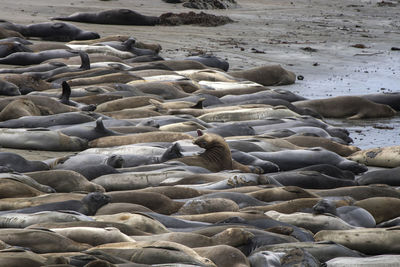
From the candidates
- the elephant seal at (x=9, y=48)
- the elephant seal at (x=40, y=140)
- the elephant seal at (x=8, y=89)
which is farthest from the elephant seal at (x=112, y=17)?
the elephant seal at (x=40, y=140)

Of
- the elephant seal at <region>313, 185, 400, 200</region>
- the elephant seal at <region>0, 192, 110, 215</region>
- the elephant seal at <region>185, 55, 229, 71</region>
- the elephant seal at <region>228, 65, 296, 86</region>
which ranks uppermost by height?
the elephant seal at <region>0, 192, 110, 215</region>

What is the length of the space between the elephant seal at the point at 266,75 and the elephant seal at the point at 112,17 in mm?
5590

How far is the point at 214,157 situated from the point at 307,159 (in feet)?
3.58

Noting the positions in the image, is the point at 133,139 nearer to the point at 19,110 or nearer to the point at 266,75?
the point at 19,110

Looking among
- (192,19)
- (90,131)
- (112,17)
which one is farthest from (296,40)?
(90,131)

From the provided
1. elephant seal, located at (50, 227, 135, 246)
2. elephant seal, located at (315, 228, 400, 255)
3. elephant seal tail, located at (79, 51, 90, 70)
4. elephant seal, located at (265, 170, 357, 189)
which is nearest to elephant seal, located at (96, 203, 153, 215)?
elephant seal, located at (50, 227, 135, 246)

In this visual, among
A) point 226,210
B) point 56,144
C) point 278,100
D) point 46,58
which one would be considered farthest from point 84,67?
point 226,210

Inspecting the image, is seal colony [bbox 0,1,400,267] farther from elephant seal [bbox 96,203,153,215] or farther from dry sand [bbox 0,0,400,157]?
dry sand [bbox 0,0,400,157]

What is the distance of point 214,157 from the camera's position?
25.6 ft

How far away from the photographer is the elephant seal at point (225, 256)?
A: 15.0ft

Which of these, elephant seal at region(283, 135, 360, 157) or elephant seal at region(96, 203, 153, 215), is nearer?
elephant seal at region(96, 203, 153, 215)

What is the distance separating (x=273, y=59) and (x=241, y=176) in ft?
32.0

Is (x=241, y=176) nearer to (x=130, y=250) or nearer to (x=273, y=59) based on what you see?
(x=130, y=250)

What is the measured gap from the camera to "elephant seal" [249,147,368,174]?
8.25 meters
